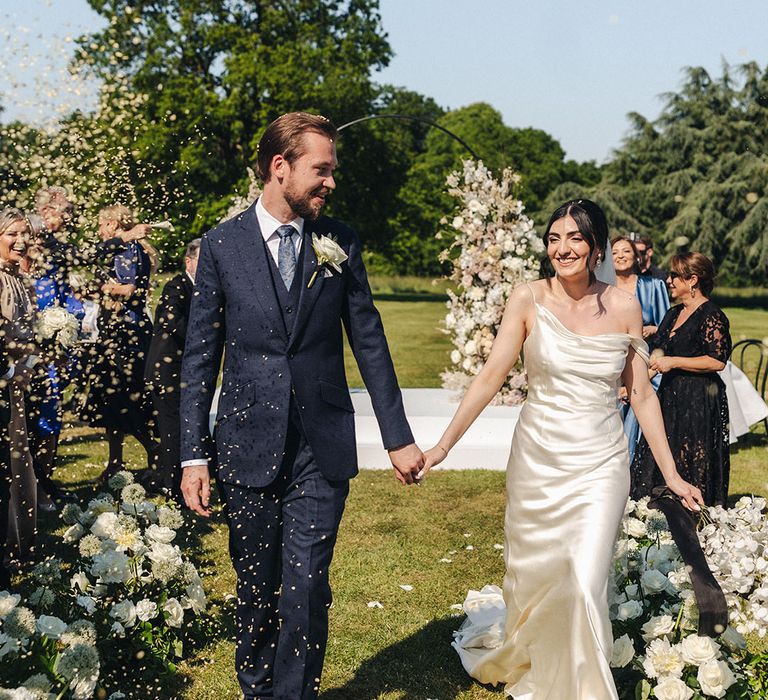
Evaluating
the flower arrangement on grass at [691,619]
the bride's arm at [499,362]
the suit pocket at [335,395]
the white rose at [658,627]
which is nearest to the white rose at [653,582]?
the flower arrangement on grass at [691,619]

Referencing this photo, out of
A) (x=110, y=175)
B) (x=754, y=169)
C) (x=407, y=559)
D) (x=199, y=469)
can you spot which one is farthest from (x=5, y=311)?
(x=754, y=169)

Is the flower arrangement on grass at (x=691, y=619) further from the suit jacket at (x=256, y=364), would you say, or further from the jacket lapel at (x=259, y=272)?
the jacket lapel at (x=259, y=272)

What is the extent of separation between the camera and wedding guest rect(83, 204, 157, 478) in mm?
7754

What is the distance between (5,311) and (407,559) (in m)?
3.08

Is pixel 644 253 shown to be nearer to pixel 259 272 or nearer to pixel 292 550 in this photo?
pixel 259 272

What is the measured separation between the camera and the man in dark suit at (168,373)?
7.01 m

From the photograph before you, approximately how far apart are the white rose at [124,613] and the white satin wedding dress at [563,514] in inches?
66.1

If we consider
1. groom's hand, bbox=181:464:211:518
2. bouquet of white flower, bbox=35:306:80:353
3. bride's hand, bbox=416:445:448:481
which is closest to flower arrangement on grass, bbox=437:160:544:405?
bouquet of white flower, bbox=35:306:80:353

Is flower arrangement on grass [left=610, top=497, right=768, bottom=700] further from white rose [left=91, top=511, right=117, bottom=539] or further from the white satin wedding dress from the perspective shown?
white rose [left=91, top=511, right=117, bottom=539]

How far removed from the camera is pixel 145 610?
4336 millimetres

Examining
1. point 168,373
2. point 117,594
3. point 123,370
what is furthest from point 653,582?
point 123,370

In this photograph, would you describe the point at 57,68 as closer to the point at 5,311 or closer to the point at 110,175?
the point at 110,175

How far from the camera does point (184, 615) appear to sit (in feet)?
15.3

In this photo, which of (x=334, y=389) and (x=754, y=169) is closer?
(x=334, y=389)
